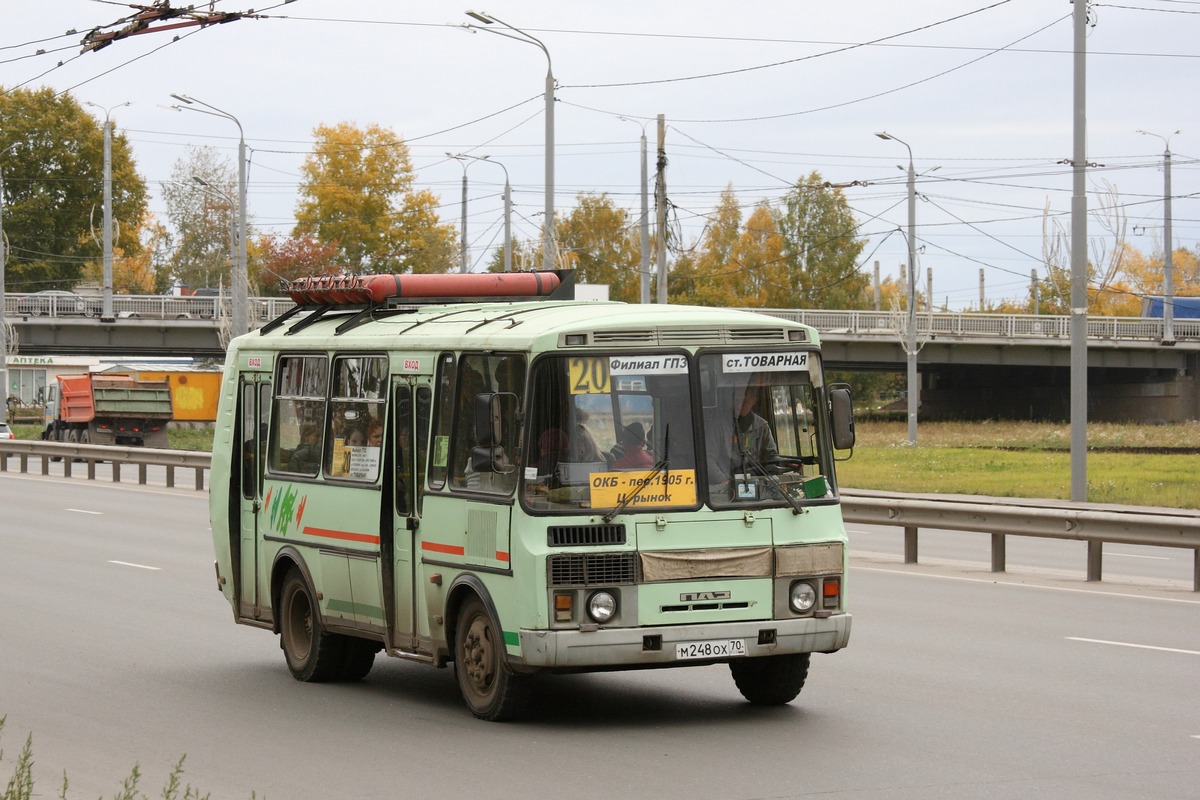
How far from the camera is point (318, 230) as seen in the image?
9056cm

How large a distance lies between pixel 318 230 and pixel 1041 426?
4023 centimetres

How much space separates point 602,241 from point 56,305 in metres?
40.7

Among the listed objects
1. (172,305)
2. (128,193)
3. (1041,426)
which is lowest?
(1041,426)

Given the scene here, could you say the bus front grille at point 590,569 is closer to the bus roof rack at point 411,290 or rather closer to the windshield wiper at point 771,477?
the windshield wiper at point 771,477

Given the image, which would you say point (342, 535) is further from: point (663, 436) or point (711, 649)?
point (711, 649)

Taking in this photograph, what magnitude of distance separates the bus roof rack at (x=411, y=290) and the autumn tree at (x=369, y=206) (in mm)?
76978

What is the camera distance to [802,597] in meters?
9.15

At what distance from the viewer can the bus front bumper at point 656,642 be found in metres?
8.68

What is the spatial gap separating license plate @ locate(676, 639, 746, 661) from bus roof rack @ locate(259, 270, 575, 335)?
11.2 feet

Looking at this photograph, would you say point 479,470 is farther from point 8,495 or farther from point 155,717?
point 8,495

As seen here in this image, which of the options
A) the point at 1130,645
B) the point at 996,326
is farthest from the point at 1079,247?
the point at 996,326

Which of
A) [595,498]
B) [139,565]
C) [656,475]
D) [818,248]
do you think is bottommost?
[139,565]

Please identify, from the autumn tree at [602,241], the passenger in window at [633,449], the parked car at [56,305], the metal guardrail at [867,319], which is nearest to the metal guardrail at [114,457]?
the passenger in window at [633,449]

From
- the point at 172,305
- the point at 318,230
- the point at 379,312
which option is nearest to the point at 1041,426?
the point at 172,305
